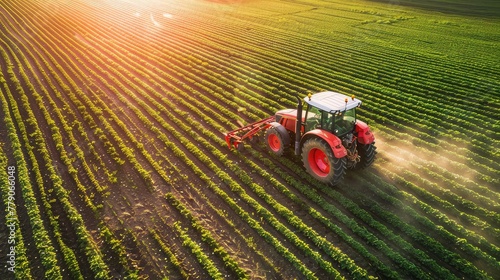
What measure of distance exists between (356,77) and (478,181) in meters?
10.2

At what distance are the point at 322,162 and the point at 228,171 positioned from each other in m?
2.93

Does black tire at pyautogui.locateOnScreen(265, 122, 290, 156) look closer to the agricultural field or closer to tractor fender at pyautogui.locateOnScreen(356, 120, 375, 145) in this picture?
the agricultural field

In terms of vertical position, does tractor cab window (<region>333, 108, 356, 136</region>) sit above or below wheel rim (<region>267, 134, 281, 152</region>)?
above

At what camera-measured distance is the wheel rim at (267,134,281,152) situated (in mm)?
10387

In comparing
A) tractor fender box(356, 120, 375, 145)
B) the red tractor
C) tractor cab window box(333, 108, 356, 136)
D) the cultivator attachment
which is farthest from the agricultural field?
tractor cab window box(333, 108, 356, 136)

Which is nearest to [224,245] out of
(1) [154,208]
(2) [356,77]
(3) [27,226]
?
(1) [154,208]

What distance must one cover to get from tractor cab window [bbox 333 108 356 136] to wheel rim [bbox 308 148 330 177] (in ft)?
2.67

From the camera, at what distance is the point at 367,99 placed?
50.9ft

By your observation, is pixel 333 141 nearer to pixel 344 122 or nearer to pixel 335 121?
pixel 335 121

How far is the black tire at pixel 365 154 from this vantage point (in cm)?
927

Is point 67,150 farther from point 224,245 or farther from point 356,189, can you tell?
point 356,189

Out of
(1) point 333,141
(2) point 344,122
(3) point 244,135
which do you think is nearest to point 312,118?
(2) point 344,122

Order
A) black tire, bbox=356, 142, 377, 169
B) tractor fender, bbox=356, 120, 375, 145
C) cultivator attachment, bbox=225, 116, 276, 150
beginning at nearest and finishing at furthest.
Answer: tractor fender, bbox=356, 120, 375, 145
black tire, bbox=356, 142, 377, 169
cultivator attachment, bbox=225, 116, 276, 150

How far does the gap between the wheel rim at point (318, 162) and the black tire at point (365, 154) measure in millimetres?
1129
